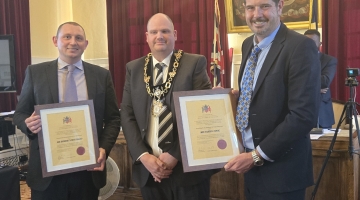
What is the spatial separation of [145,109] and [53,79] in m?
0.55

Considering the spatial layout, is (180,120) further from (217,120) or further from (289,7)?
(289,7)

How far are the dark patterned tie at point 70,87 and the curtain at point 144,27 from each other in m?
3.13

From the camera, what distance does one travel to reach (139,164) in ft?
6.96

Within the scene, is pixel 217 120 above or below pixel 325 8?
below

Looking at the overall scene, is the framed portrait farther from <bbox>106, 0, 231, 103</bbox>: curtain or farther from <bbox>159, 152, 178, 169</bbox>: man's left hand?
<bbox>159, 152, 178, 169</bbox>: man's left hand

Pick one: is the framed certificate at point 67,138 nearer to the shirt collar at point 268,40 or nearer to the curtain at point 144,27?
the shirt collar at point 268,40

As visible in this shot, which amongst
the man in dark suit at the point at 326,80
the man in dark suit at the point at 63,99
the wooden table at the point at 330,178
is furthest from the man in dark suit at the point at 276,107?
the man in dark suit at the point at 326,80

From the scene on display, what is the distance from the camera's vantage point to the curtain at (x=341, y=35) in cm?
450

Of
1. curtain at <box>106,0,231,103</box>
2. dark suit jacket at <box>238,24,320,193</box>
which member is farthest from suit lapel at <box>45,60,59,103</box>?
curtain at <box>106,0,231,103</box>

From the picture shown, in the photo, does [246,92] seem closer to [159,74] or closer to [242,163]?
[242,163]

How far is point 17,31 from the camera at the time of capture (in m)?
5.47

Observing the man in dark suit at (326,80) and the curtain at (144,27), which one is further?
the curtain at (144,27)

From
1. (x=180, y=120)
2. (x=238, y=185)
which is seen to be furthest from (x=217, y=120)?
(x=238, y=185)

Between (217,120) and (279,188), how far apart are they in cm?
44
